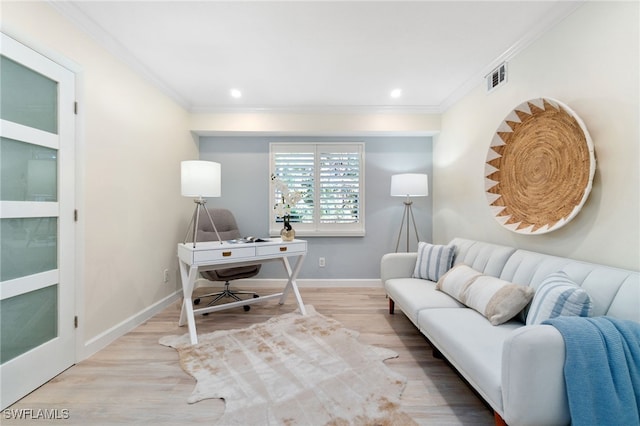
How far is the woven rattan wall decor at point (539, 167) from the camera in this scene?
5.60 ft

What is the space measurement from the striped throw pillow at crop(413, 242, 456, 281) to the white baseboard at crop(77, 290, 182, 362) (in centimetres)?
277

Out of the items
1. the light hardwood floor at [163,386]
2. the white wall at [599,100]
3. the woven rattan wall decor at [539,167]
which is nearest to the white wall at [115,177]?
the light hardwood floor at [163,386]

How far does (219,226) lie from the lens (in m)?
3.54

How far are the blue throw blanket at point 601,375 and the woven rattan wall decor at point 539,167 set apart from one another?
2.96 ft

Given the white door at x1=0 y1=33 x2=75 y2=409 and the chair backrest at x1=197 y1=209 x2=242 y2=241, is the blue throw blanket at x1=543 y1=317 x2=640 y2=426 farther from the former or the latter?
the chair backrest at x1=197 y1=209 x2=242 y2=241

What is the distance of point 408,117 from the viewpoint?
369cm

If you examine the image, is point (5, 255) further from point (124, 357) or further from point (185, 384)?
point (185, 384)

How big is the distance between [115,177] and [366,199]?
2900 mm

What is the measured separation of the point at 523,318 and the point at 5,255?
123 inches

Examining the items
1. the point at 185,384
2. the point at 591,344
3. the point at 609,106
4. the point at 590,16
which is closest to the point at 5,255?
the point at 185,384

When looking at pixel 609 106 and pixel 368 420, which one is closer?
pixel 368 420

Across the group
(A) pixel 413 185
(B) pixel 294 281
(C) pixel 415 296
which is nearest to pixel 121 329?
(B) pixel 294 281

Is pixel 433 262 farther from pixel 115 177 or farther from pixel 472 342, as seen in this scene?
pixel 115 177

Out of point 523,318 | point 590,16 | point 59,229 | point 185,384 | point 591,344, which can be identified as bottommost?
point 185,384
